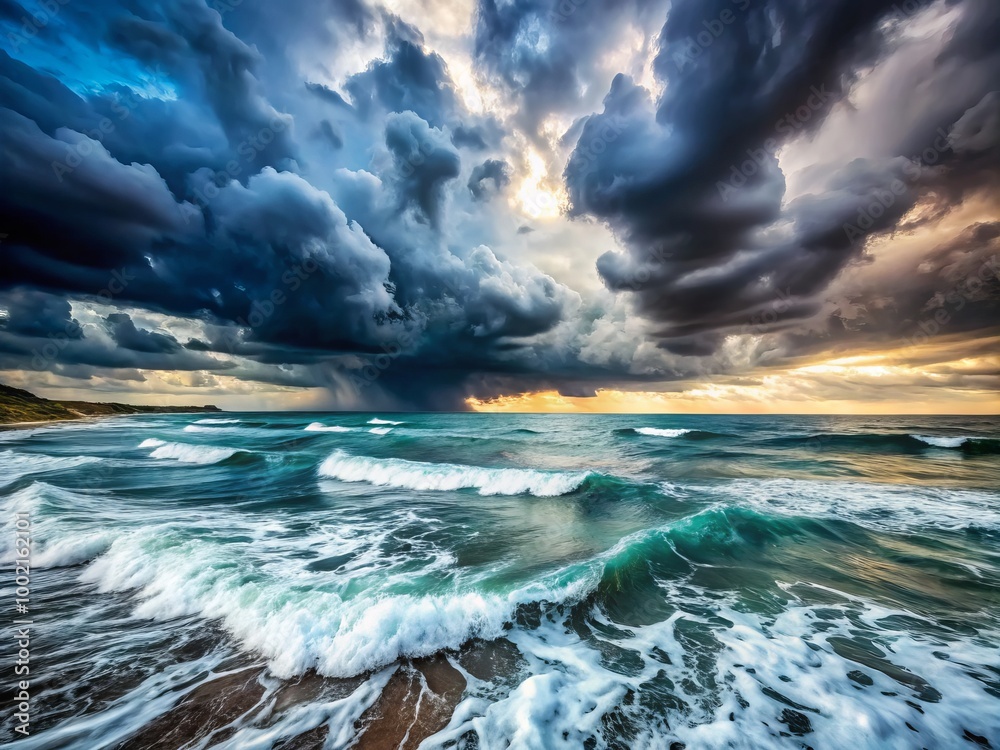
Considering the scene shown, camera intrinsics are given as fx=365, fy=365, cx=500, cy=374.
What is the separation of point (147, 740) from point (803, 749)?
6.72 meters

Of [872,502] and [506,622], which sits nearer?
[506,622]

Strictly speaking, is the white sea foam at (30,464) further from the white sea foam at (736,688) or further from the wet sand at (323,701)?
the white sea foam at (736,688)

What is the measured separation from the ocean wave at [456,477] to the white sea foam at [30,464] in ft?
40.2

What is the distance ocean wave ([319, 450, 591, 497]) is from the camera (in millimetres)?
15656

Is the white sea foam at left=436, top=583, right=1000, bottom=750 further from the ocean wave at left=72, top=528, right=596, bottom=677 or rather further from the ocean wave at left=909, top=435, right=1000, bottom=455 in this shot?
the ocean wave at left=909, top=435, right=1000, bottom=455

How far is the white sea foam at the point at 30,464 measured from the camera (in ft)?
55.1

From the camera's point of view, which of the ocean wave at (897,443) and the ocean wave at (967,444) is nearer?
the ocean wave at (967,444)

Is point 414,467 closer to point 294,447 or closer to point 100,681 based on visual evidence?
point 100,681

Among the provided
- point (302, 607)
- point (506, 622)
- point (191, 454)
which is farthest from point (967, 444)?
point (191, 454)

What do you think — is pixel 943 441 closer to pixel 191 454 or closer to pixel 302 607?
pixel 302 607

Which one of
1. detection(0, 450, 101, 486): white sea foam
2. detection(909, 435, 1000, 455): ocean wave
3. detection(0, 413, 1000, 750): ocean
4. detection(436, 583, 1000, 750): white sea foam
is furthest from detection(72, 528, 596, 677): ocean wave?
detection(909, 435, 1000, 455): ocean wave

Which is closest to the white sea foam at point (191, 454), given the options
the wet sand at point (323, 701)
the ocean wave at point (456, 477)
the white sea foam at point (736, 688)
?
the ocean wave at point (456, 477)

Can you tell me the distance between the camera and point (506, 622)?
586 cm

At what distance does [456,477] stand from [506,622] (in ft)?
38.9
